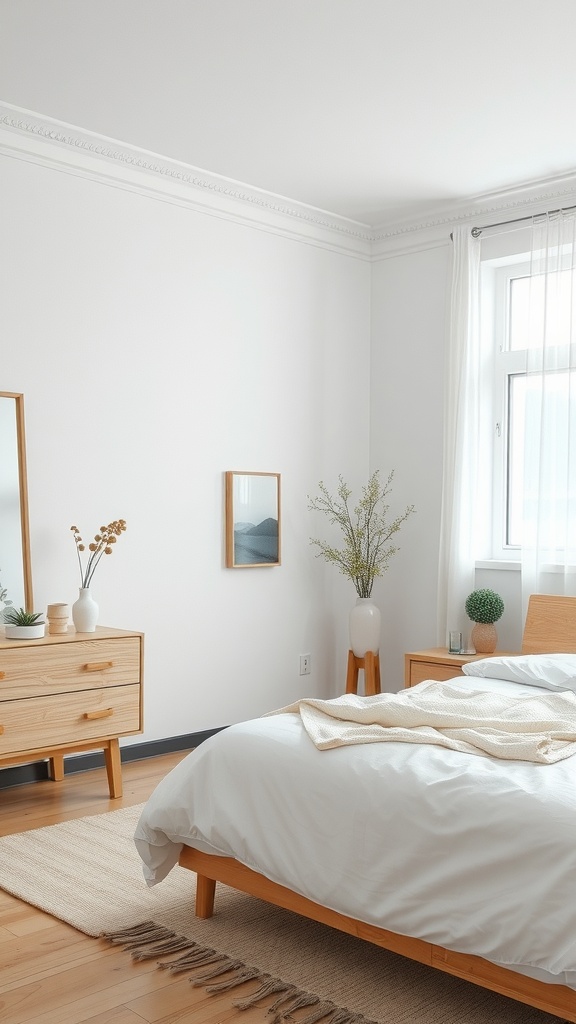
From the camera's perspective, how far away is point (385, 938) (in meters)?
2.13

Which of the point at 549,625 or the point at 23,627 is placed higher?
the point at 23,627

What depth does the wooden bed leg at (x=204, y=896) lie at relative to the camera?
2.61m

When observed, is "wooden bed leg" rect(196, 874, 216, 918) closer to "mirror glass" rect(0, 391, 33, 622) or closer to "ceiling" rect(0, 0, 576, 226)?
"mirror glass" rect(0, 391, 33, 622)

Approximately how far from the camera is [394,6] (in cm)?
296

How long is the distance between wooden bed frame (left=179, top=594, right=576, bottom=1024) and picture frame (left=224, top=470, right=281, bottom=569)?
2.23 meters

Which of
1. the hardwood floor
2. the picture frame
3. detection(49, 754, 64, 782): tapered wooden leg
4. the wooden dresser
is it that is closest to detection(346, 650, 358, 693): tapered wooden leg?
the picture frame

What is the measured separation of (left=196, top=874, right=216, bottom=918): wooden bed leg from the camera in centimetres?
261

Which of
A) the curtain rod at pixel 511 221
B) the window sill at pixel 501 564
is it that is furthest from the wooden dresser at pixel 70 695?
the curtain rod at pixel 511 221

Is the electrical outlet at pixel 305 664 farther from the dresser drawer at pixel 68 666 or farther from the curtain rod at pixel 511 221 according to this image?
the curtain rod at pixel 511 221

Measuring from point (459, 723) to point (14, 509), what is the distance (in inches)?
82.5

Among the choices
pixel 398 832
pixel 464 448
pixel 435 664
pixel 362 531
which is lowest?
pixel 435 664

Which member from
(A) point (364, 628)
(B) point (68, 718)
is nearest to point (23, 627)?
(B) point (68, 718)

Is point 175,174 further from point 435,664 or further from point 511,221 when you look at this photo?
point 435,664

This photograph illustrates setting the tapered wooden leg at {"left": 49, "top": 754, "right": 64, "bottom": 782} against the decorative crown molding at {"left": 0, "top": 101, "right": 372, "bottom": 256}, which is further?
the tapered wooden leg at {"left": 49, "top": 754, "right": 64, "bottom": 782}
